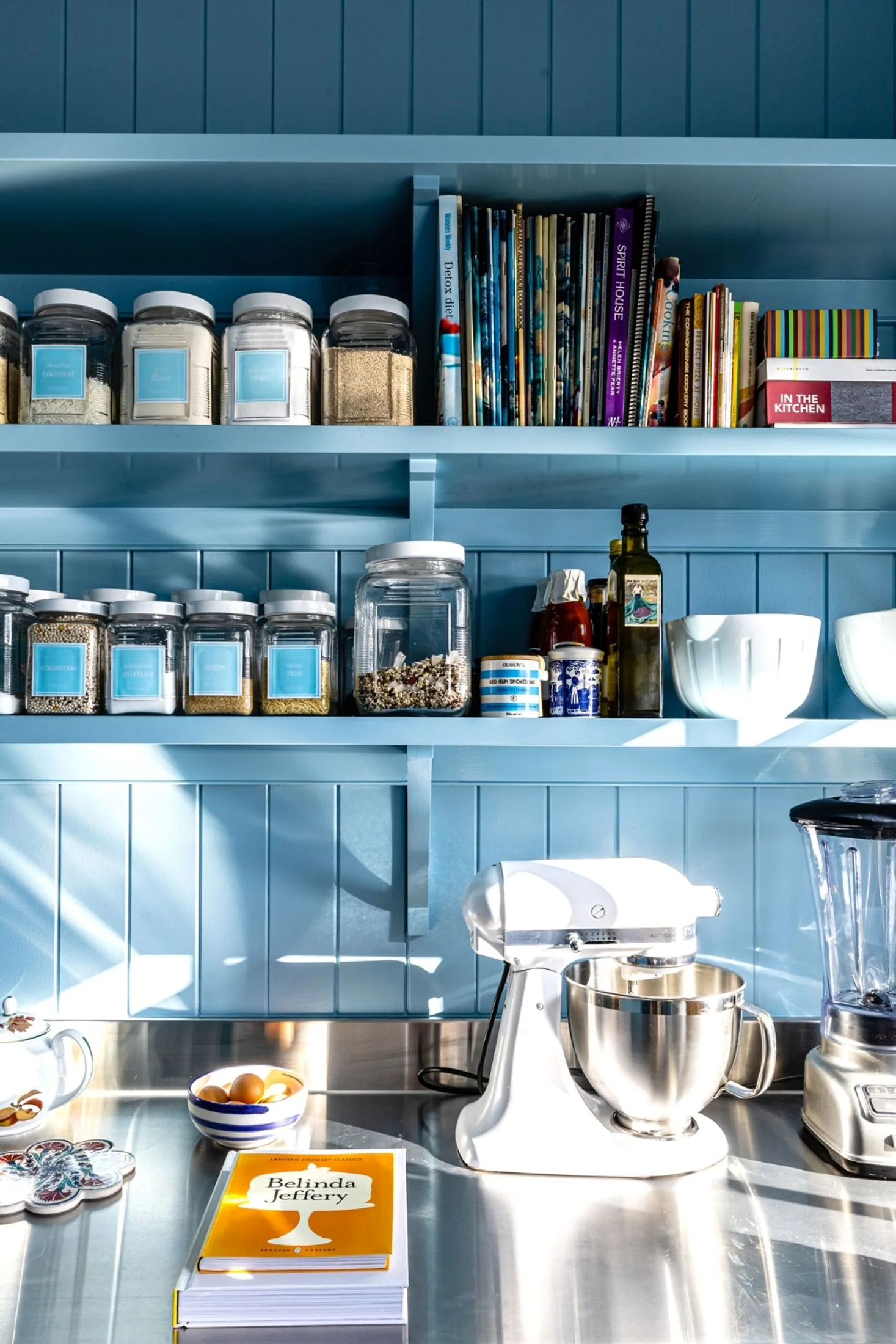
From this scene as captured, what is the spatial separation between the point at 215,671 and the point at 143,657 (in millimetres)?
80

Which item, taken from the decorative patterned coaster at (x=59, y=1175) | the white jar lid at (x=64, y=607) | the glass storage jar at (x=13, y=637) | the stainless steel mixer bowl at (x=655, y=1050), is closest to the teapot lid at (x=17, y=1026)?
the decorative patterned coaster at (x=59, y=1175)

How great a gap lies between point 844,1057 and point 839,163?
38.2 inches

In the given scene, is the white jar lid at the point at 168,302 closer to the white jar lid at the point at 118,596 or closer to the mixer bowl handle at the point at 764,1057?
the white jar lid at the point at 118,596

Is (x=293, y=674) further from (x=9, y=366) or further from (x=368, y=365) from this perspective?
(x=9, y=366)

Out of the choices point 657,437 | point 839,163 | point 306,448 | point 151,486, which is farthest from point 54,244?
point 839,163

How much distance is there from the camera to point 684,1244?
0.91 meters

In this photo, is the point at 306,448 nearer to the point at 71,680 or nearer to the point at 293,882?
the point at 71,680

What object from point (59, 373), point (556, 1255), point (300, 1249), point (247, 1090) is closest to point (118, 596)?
point (59, 373)

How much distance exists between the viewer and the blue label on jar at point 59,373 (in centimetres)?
106

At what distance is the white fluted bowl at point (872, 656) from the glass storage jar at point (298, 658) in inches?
25.1

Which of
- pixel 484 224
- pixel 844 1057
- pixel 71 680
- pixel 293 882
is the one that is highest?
pixel 484 224

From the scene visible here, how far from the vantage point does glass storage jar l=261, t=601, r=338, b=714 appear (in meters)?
1.09

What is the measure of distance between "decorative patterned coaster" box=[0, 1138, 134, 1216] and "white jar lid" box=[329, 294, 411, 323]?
3.19 ft

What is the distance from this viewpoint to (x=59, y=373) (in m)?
1.06
